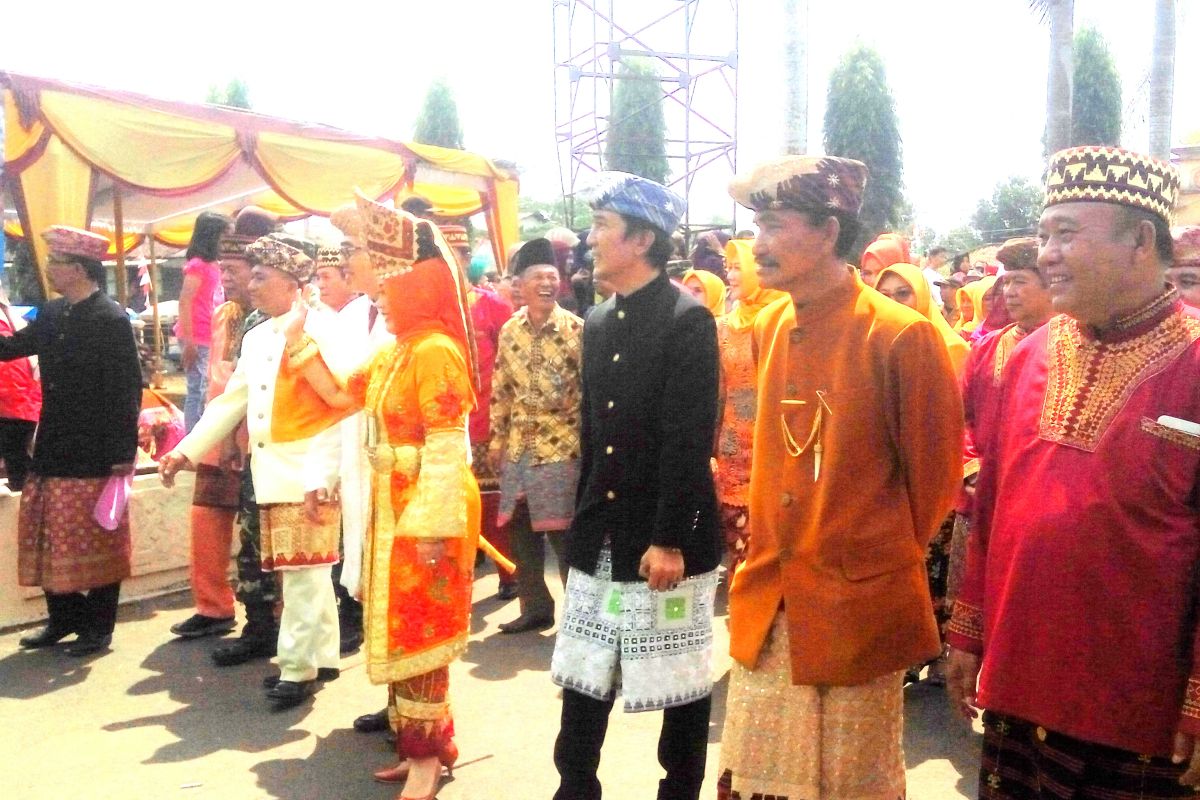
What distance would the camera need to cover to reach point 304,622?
4.82 metres

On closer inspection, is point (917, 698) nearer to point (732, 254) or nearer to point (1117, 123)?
point (732, 254)

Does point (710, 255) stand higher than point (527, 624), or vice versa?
point (710, 255)

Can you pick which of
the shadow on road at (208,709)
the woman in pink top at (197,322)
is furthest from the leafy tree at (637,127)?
the shadow on road at (208,709)

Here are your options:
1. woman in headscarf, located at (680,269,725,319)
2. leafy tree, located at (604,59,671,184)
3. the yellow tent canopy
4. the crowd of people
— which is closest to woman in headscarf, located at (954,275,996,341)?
the crowd of people

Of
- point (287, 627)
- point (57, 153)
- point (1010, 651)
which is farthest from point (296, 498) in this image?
point (57, 153)

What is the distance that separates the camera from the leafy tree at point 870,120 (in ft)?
80.3

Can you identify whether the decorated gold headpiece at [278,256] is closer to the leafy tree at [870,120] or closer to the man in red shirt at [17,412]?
the man in red shirt at [17,412]

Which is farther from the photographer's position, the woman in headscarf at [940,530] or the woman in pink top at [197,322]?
the woman in pink top at [197,322]

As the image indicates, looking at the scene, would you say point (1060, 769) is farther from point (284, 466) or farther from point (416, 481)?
point (284, 466)

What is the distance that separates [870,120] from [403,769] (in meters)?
22.8

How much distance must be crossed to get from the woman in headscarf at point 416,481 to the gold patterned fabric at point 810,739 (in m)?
1.29

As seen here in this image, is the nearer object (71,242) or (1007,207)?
(71,242)

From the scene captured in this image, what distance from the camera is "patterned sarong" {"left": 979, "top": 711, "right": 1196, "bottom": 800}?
2178 mm

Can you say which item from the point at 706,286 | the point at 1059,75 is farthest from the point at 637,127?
the point at 706,286
